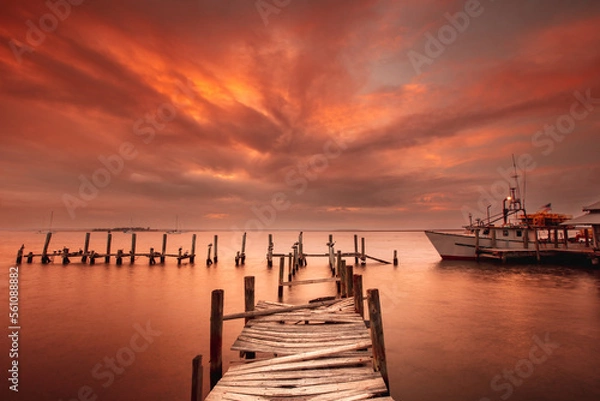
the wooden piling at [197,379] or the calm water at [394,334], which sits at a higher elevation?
the wooden piling at [197,379]

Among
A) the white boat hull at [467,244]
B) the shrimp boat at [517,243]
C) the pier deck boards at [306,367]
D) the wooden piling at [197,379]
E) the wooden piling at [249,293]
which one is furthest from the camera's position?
the white boat hull at [467,244]

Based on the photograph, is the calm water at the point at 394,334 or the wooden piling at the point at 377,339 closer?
the wooden piling at the point at 377,339

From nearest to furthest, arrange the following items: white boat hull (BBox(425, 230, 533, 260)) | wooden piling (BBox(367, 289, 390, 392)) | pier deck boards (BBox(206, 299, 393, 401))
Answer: pier deck boards (BBox(206, 299, 393, 401)) < wooden piling (BBox(367, 289, 390, 392)) < white boat hull (BBox(425, 230, 533, 260))

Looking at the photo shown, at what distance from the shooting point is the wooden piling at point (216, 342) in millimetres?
5988

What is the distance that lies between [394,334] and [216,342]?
8716 mm

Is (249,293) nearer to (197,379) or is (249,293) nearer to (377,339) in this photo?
(197,379)

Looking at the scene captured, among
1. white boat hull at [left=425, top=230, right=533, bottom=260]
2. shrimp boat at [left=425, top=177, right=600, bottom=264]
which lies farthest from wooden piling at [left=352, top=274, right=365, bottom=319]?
white boat hull at [left=425, top=230, right=533, bottom=260]

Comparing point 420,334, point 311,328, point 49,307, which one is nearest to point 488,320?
point 420,334

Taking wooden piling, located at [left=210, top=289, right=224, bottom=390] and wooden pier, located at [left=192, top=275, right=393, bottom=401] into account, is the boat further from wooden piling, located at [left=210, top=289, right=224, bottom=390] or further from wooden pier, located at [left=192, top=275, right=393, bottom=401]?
wooden piling, located at [left=210, top=289, right=224, bottom=390]

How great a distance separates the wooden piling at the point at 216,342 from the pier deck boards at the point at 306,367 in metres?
0.35

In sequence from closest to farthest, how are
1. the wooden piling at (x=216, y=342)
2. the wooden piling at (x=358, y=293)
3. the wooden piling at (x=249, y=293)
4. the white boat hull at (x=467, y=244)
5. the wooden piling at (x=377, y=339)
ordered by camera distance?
the wooden piling at (x=377, y=339), the wooden piling at (x=216, y=342), the wooden piling at (x=249, y=293), the wooden piling at (x=358, y=293), the white boat hull at (x=467, y=244)

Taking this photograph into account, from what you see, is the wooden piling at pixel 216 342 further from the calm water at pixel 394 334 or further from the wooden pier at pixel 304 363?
the calm water at pixel 394 334

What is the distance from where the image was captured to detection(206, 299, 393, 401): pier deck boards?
15.6ft

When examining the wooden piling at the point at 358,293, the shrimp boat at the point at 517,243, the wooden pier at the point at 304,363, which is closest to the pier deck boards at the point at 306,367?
the wooden pier at the point at 304,363
